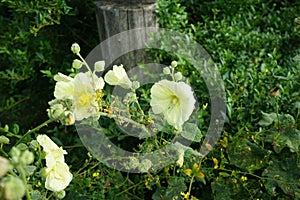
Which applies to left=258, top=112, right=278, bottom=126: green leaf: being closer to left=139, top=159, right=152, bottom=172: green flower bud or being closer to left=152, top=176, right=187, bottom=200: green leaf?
left=152, top=176, right=187, bottom=200: green leaf

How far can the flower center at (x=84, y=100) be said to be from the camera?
3.63 feet

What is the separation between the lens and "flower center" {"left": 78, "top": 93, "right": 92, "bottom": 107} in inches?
43.6

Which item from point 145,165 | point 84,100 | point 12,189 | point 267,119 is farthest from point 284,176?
point 12,189

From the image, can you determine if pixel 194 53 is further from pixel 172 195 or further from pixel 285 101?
pixel 172 195

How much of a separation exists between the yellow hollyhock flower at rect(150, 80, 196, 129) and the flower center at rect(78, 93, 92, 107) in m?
0.15

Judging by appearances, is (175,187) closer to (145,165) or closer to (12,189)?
(145,165)

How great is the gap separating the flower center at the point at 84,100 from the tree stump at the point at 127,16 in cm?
99

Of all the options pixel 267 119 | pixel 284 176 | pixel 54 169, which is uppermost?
pixel 54 169

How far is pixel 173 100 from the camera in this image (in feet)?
3.88

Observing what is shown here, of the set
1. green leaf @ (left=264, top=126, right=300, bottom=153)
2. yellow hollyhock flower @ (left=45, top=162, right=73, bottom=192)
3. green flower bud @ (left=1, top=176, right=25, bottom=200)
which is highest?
green flower bud @ (left=1, top=176, right=25, bottom=200)

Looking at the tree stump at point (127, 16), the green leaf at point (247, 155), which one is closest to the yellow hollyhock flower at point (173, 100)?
the green leaf at point (247, 155)

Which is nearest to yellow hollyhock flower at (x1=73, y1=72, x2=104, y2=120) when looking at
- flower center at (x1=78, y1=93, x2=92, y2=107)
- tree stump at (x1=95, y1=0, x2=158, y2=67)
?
flower center at (x1=78, y1=93, x2=92, y2=107)

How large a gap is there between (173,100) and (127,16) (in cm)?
95

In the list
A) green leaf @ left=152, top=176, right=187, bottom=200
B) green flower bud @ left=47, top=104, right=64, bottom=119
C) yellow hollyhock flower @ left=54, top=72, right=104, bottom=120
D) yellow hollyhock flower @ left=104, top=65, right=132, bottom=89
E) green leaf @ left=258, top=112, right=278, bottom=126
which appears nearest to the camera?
green flower bud @ left=47, top=104, right=64, bottom=119
